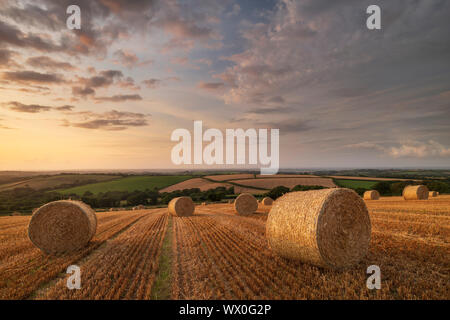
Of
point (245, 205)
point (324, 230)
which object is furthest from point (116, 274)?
point (245, 205)

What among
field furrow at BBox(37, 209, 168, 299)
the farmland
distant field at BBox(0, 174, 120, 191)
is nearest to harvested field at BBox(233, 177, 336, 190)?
the farmland

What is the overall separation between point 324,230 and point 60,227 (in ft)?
32.8

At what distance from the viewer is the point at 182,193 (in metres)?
48.6

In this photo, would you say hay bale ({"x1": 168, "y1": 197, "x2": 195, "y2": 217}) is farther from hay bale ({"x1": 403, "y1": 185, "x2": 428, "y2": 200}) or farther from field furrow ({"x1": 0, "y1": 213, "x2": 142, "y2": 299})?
hay bale ({"x1": 403, "y1": 185, "x2": 428, "y2": 200})

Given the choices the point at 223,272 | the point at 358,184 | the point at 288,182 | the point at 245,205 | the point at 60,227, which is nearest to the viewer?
the point at 223,272

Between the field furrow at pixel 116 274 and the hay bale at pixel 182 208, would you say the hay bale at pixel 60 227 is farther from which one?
the hay bale at pixel 182 208

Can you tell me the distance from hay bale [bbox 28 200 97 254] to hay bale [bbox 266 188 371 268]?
7.91 meters

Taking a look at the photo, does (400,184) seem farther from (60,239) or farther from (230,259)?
(60,239)

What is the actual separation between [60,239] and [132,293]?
6.06 meters

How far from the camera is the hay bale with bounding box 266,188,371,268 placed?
6.13 metres

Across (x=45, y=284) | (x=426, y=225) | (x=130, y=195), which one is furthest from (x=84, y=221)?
(x=130, y=195)

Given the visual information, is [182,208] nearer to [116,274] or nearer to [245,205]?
[245,205]

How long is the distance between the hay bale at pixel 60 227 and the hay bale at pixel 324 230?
25.9 ft

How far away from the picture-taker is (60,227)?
9.26 meters
